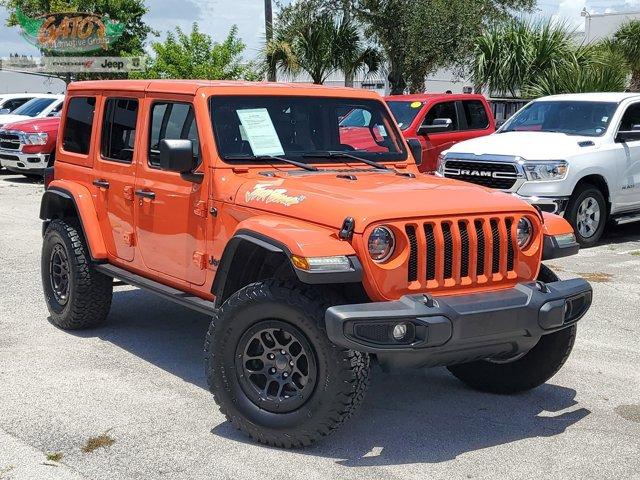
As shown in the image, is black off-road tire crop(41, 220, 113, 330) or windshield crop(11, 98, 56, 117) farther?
windshield crop(11, 98, 56, 117)

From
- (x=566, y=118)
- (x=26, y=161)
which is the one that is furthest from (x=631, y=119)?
(x=26, y=161)

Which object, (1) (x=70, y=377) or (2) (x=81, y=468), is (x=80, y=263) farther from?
(2) (x=81, y=468)

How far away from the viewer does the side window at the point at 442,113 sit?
45.8 feet

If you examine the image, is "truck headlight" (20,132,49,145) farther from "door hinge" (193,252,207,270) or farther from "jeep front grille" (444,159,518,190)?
"door hinge" (193,252,207,270)

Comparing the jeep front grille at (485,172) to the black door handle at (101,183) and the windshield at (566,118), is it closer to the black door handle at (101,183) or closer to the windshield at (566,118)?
the windshield at (566,118)

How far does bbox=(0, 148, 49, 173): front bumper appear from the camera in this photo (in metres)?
17.3

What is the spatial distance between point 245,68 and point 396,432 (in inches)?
649

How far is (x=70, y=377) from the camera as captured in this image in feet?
18.7

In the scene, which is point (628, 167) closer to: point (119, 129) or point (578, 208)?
point (578, 208)

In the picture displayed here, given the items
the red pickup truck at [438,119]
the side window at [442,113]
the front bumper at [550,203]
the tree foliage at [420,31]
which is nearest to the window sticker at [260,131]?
the front bumper at [550,203]

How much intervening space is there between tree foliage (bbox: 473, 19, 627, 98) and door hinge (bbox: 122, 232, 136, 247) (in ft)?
48.1

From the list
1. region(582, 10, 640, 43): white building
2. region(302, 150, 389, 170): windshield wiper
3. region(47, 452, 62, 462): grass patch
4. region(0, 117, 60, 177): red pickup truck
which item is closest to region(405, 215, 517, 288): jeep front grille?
region(302, 150, 389, 170): windshield wiper

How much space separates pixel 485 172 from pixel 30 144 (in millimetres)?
10081

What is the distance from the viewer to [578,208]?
34.4 ft
